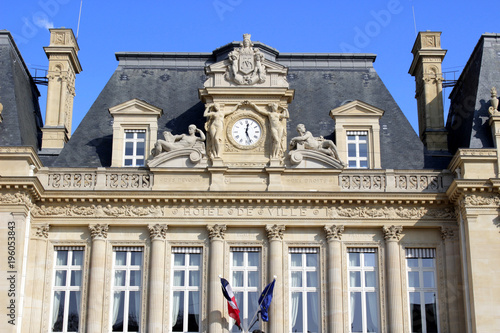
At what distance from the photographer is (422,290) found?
32.0 metres

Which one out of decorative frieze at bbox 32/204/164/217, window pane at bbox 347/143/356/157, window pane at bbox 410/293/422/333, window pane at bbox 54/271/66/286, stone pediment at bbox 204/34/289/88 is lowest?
window pane at bbox 410/293/422/333

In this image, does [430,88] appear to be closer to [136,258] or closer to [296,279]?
[296,279]

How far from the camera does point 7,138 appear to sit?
3331cm

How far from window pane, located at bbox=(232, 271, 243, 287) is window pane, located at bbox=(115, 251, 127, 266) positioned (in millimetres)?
3786

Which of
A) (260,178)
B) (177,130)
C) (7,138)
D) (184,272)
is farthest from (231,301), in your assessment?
(7,138)

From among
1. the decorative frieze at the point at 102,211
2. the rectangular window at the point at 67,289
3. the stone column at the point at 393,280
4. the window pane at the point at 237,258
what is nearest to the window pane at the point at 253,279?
the window pane at the point at 237,258

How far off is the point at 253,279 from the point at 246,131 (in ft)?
17.4

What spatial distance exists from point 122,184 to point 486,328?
42.6 ft

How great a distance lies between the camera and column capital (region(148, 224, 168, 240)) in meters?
32.1

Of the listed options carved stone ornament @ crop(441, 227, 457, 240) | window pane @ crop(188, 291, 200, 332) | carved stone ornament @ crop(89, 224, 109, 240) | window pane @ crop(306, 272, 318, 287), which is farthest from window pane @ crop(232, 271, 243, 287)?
carved stone ornament @ crop(441, 227, 457, 240)

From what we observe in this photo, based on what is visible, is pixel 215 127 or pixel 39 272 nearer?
pixel 39 272

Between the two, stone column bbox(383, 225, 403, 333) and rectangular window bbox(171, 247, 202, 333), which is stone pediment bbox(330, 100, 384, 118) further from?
rectangular window bbox(171, 247, 202, 333)

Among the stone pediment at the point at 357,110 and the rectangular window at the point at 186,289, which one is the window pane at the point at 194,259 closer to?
the rectangular window at the point at 186,289

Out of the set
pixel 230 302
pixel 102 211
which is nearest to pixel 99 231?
pixel 102 211
